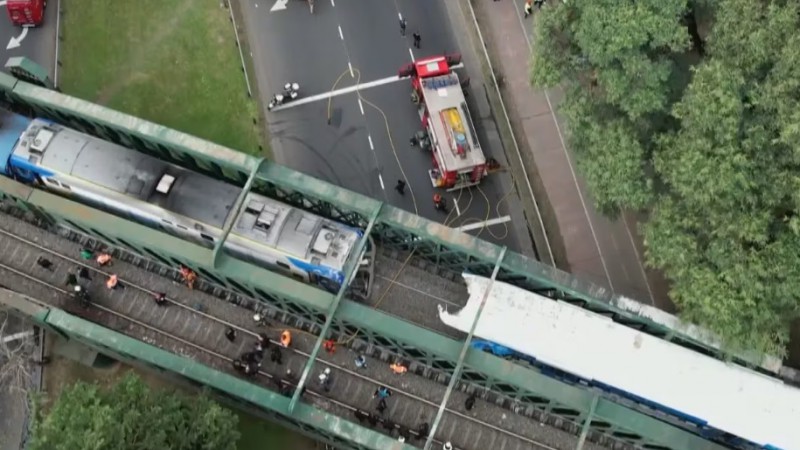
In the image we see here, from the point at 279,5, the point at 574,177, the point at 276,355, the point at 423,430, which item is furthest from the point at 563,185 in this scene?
the point at 279,5

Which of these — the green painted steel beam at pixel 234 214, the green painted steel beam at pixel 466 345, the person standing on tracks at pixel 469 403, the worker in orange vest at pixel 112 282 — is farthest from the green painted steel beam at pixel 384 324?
the worker in orange vest at pixel 112 282

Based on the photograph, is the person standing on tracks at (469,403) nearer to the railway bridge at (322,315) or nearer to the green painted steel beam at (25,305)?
the railway bridge at (322,315)

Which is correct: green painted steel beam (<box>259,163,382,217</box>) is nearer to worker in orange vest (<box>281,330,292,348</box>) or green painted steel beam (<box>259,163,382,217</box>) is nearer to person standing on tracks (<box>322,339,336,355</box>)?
person standing on tracks (<box>322,339,336,355</box>)

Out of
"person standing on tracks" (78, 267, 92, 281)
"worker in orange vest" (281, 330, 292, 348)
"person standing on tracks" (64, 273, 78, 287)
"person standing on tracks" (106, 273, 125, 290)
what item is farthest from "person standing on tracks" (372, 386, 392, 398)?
"person standing on tracks" (64, 273, 78, 287)

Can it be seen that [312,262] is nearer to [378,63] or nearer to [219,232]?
[219,232]

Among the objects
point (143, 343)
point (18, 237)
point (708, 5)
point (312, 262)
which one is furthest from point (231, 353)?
point (708, 5)

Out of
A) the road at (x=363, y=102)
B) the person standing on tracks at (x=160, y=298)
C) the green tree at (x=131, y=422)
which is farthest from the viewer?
the road at (x=363, y=102)

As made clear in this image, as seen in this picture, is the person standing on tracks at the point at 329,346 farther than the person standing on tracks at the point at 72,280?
No
